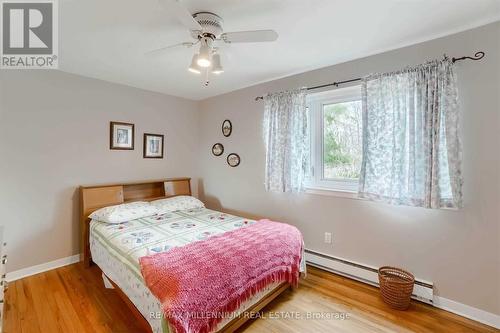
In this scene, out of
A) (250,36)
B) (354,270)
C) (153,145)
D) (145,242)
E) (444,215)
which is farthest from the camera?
(153,145)

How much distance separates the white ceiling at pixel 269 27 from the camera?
5.37 ft

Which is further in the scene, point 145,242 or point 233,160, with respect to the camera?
A: point 233,160

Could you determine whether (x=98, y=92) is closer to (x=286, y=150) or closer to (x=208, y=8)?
(x=208, y=8)

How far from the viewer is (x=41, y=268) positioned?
2.71 metres

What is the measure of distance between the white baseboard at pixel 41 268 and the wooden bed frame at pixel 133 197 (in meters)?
0.18

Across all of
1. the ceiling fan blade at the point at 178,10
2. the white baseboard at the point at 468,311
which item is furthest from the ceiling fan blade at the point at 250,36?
the white baseboard at the point at 468,311

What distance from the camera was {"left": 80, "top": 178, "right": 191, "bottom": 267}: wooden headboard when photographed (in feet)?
9.38

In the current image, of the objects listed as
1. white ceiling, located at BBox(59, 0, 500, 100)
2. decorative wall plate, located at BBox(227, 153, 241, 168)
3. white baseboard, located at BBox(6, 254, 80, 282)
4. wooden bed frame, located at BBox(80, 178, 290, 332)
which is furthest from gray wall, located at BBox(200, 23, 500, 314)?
white baseboard, located at BBox(6, 254, 80, 282)

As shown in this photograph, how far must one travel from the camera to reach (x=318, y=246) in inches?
111

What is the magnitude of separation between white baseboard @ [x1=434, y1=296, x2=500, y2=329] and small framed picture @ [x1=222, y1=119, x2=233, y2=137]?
3.10m

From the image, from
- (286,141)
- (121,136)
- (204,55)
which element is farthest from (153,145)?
(204,55)

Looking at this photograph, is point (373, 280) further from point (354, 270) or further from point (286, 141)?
point (286, 141)

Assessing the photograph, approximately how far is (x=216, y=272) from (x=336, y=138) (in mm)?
1986

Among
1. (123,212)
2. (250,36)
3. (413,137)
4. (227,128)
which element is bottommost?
(123,212)
